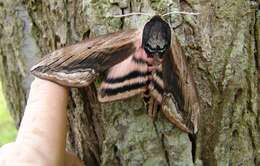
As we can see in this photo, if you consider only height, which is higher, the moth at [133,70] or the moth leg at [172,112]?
the moth at [133,70]

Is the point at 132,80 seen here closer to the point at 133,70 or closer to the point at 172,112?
the point at 133,70

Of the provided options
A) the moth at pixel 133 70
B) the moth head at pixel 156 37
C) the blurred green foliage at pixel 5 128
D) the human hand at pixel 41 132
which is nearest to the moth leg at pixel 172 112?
the moth at pixel 133 70

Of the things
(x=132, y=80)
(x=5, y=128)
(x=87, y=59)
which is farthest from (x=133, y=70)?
(x=5, y=128)

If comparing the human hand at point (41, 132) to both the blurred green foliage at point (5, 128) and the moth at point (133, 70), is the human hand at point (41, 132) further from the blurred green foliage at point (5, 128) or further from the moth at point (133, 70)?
the blurred green foliage at point (5, 128)

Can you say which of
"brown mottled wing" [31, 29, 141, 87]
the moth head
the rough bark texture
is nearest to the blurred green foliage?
the rough bark texture

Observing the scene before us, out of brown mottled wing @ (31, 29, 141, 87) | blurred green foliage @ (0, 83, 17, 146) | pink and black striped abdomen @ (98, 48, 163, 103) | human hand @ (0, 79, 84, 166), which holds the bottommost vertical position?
blurred green foliage @ (0, 83, 17, 146)

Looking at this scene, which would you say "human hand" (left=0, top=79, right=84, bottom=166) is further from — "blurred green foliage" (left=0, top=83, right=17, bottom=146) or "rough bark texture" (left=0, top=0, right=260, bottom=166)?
"blurred green foliage" (left=0, top=83, right=17, bottom=146)

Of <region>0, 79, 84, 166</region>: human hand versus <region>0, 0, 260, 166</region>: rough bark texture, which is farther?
<region>0, 0, 260, 166</region>: rough bark texture
